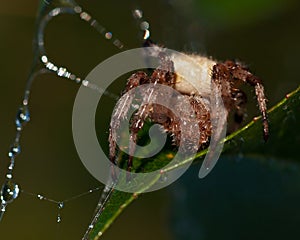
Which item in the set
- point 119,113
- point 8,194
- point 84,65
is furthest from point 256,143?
point 84,65

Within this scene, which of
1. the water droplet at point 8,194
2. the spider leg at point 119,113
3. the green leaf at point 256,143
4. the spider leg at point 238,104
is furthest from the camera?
the spider leg at point 238,104

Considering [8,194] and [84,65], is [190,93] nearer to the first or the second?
[8,194]

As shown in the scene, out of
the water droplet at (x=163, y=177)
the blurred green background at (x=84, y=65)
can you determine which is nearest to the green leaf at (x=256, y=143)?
the water droplet at (x=163, y=177)

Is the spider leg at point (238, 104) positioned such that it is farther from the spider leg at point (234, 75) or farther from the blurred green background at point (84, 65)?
the blurred green background at point (84, 65)

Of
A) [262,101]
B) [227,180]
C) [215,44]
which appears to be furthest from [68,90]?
[262,101]

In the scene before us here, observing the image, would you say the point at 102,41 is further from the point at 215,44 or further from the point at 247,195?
the point at 247,195

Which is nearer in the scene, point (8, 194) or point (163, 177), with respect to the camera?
point (163, 177)
